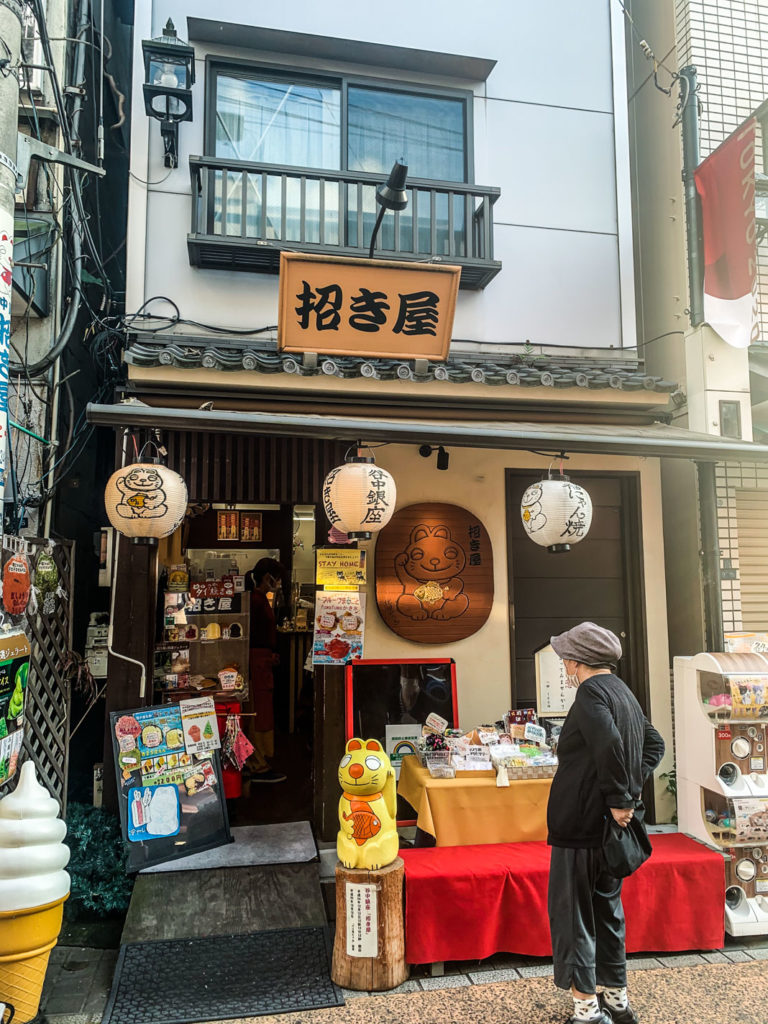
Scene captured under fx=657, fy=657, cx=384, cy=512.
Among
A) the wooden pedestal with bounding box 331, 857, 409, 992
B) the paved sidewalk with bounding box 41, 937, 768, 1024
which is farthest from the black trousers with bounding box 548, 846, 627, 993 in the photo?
the wooden pedestal with bounding box 331, 857, 409, 992

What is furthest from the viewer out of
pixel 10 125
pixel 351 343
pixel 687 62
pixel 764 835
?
pixel 687 62

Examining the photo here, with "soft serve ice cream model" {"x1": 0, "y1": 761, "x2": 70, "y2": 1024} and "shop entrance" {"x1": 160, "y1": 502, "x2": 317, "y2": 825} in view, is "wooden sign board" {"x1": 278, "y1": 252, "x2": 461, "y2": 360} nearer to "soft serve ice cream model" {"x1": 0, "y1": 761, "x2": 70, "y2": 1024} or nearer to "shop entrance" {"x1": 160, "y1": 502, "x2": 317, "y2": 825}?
"shop entrance" {"x1": 160, "y1": 502, "x2": 317, "y2": 825}

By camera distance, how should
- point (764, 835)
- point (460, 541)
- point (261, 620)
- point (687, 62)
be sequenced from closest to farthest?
point (764, 835) → point (460, 541) → point (687, 62) → point (261, 620)

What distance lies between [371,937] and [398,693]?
274cm

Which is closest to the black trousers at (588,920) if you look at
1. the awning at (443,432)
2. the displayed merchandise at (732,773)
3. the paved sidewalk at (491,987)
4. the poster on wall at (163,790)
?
the paved sidewalk at (491,987)

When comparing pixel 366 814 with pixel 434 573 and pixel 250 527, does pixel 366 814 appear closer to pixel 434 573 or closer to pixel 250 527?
pixel 434 573

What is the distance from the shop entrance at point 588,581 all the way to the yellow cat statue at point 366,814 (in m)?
3.15

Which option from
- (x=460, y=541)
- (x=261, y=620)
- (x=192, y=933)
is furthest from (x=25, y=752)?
(x=460, y=541)

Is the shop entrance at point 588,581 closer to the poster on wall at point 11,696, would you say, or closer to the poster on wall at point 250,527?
the poster on wall at point 250,527

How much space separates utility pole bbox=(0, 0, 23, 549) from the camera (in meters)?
4.52

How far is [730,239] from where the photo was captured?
734 cm

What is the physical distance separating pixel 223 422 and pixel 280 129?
500 centimetres

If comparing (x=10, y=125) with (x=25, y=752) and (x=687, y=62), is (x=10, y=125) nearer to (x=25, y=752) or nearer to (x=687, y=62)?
(x=25, y=752)

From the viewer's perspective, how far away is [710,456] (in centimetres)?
632
